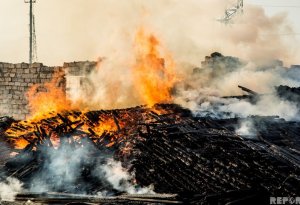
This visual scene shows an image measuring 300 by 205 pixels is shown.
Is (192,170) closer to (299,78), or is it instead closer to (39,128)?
(39,128)

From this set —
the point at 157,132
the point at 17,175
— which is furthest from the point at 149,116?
the point at 17,175

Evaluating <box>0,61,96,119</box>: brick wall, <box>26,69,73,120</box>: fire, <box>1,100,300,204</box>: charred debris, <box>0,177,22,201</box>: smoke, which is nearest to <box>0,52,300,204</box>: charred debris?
<box>1,100,300,204</box>: charred debris

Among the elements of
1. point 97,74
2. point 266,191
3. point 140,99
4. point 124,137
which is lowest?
point 266,191

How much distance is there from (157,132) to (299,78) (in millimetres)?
12001

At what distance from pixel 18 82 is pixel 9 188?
352 inches

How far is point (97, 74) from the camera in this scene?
49.1 ft

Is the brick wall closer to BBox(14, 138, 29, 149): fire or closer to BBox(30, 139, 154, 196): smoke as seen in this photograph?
BBox(14, 138, 29, 149): fire

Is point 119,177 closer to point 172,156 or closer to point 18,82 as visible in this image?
point 172,156

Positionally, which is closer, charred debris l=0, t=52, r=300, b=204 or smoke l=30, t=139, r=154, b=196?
charred debris l=0, t=52, r=300, b=204

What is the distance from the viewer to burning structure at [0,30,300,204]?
24.5 ft

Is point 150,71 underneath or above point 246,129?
above

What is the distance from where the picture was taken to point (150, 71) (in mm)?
14453

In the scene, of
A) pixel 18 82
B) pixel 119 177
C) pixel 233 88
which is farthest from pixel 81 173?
pixel 233 88

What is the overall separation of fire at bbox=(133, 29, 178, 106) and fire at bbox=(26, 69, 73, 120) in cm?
363
